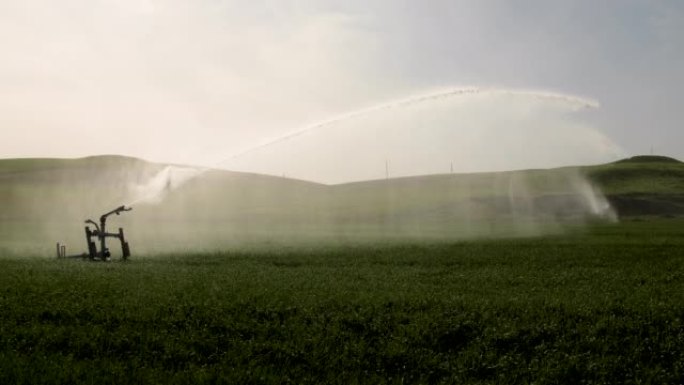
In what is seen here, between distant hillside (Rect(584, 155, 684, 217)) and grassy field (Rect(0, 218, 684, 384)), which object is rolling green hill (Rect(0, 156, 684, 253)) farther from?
grassy field (Rect(0, 218, 684, 384))

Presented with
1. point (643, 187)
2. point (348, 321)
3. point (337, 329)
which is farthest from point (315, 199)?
point (337, 329)

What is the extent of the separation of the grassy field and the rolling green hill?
5991 centimetres

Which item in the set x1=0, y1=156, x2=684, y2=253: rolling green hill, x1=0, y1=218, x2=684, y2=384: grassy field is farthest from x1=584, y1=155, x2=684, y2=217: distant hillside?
x1=0, y1=218, x2=684, y2=384: grassy field

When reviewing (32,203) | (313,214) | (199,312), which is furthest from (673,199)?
(199,312)

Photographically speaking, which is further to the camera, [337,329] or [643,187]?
[643,187]

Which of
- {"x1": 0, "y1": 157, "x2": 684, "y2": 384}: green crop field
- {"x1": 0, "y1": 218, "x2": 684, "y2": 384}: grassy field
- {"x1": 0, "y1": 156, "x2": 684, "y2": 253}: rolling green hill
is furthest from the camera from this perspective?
{"x1": 0, "y1": 156, "x2": 684, "y2": 253}: rolling green hill

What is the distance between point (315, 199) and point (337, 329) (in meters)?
126

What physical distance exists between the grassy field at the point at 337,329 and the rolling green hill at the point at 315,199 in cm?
5991

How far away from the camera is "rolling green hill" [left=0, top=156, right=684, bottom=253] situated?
103188 mm

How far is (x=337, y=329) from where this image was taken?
18.2 metres

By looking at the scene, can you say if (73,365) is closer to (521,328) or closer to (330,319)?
(330,319)

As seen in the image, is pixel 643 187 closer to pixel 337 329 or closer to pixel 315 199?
pixel 315 199

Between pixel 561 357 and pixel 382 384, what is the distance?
4888 millimetres

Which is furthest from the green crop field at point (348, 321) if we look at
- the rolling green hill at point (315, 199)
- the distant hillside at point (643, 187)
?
the distant hillside at point (643, 187)
